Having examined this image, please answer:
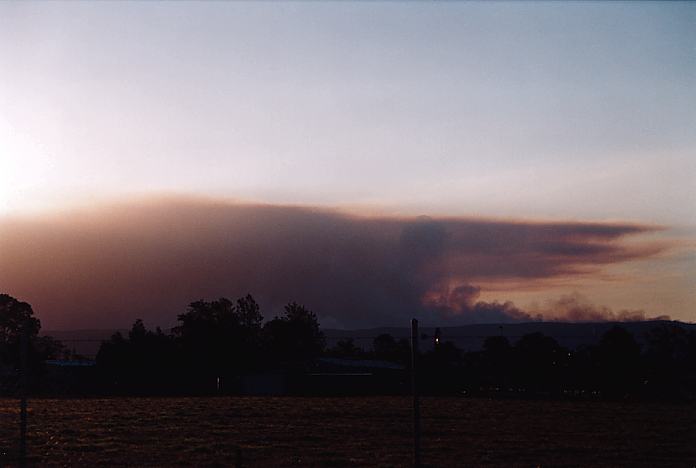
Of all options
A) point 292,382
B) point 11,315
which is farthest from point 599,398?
point 11,315

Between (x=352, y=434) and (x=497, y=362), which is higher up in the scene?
(x=497, y=362)

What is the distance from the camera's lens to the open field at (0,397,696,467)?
24.0 metres

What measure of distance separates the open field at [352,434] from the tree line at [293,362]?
13.4 feet

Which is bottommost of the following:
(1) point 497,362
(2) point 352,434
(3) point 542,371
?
(2) point 352,434

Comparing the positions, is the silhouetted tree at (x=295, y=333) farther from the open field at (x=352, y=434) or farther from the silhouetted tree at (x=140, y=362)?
the open field at (x=352, y=434)

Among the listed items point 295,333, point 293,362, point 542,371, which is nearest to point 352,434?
point 542,371

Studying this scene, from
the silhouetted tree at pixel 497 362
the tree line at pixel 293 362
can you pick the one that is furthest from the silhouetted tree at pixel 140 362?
the silhouetted tree at pixel 497 362

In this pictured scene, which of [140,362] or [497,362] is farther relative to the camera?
[140,362]

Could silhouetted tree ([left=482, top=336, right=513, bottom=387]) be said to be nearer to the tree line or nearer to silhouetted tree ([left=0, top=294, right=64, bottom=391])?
the tree line

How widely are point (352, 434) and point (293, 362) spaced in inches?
1999

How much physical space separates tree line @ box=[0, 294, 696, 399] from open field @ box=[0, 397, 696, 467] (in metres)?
4.08

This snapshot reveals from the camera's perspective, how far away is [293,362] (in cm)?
8150

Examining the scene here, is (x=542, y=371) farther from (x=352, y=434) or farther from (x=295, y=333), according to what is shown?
(x=295, y=333)

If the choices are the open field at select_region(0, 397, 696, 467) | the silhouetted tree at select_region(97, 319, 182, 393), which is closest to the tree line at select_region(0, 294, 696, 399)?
the silhouetted tree at select_region(97, 319, 182, 393)
